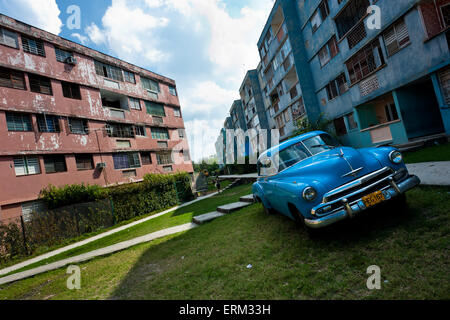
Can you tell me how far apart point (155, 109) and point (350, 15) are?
1916 centimetres

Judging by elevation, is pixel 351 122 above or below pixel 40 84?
below

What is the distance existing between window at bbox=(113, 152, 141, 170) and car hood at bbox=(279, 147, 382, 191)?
59.1 ft

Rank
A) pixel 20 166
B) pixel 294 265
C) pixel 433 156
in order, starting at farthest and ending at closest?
pixel 20 166
pixel 433 156
pixel 294 265

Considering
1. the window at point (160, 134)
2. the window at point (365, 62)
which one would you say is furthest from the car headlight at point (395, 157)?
the window at point (160, 134)

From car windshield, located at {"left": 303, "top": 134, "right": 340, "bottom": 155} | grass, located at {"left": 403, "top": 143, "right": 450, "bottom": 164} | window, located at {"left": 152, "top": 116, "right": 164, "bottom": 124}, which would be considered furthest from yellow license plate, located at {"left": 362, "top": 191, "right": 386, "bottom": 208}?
window, located at {"left": 152, "top": 116, "right": 164, "bottom": 124}

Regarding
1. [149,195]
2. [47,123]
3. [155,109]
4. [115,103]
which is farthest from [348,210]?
[155,109]

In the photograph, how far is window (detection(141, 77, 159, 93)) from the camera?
22.8 metres

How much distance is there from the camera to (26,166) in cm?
1298

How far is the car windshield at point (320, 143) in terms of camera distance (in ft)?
14.5

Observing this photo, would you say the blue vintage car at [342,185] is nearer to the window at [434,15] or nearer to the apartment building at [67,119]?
the window at [434,15]

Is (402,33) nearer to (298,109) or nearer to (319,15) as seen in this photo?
(319,15)

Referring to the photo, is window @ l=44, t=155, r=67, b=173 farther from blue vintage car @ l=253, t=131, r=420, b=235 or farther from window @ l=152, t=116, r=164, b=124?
blue vintage car @ l=253, t=131, r=420, b=235
